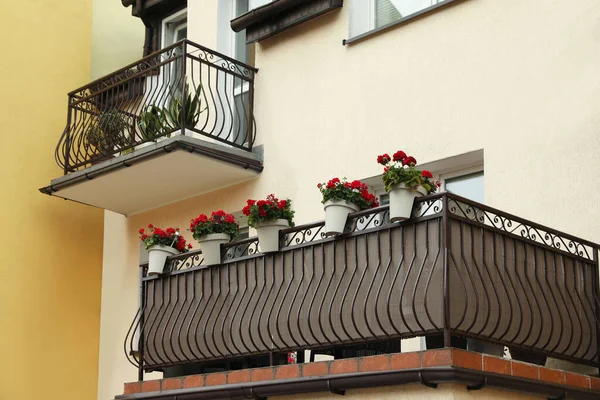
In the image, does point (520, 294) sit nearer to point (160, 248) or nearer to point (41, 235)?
point (160, 248)

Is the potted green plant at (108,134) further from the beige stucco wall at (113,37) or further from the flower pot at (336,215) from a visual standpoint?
the flower pot at (336,215)

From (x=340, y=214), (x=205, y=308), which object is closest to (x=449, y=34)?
(x=340, y=214)

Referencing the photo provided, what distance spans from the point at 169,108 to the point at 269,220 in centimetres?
343

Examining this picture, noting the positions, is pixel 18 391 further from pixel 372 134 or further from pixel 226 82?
pixel 372 134

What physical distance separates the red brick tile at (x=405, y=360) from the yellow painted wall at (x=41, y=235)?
22.9ft

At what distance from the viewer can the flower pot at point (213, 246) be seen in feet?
33.3

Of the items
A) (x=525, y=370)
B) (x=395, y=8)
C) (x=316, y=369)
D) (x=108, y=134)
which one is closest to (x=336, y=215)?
(x=316, y=369)

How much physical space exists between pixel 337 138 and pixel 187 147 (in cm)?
161

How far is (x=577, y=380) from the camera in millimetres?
8523

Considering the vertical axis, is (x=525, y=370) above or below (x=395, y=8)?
below

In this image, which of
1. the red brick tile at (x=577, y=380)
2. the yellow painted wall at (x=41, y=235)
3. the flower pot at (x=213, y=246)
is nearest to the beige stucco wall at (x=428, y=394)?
the red brick tile at (x=577, y=380)

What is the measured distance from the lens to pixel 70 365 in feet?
46.1

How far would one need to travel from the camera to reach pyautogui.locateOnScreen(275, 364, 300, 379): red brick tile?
8.70 m

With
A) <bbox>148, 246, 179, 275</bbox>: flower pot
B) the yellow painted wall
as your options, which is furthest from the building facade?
the yellow painted wall
